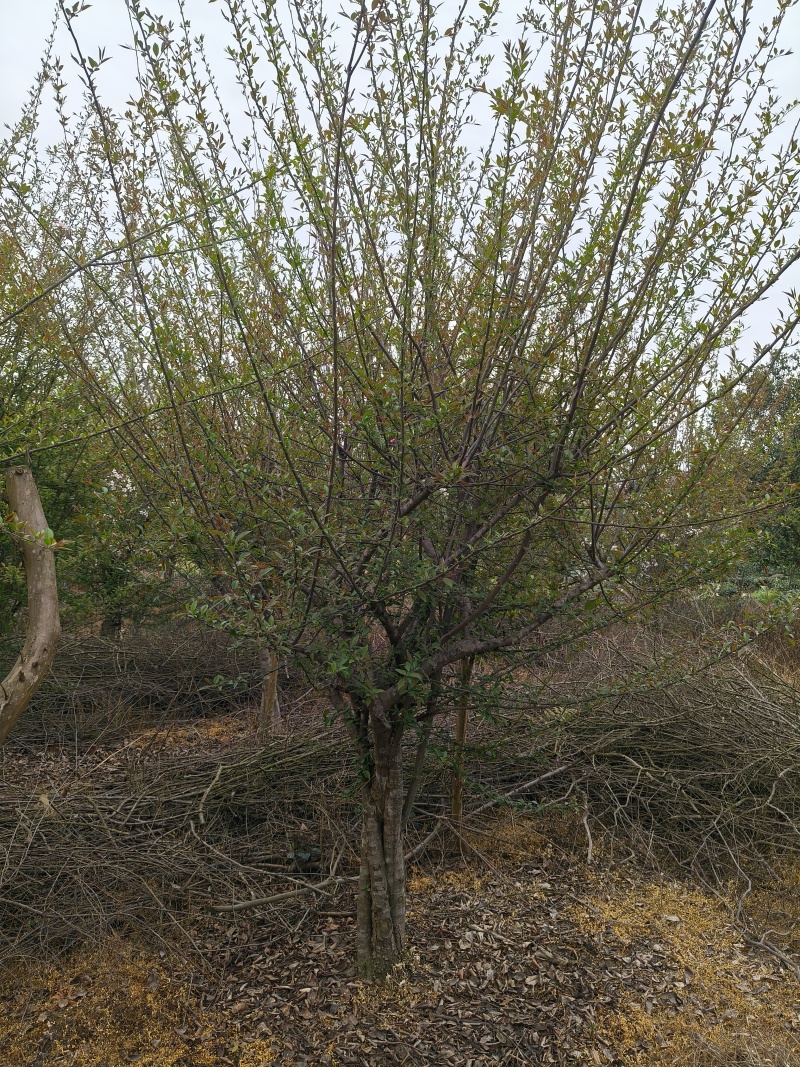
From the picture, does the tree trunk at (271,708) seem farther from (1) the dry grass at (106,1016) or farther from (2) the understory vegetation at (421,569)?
(1) the dry grass at (106,1016)

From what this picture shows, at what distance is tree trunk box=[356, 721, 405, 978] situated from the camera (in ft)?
10.8

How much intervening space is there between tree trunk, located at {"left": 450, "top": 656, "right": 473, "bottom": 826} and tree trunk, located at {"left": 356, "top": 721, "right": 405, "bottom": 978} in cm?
42

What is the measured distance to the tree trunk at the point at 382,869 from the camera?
3.29m

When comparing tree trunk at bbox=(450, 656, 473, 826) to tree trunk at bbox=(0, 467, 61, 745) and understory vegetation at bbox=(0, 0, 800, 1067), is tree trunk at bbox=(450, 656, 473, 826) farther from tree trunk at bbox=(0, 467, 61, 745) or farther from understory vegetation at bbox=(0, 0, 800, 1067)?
tree trunk at bbox=(0, 467, 61, 745)

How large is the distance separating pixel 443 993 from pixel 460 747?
3.34ft

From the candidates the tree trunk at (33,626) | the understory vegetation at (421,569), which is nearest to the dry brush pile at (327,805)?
the understory vegetation at (421,569)

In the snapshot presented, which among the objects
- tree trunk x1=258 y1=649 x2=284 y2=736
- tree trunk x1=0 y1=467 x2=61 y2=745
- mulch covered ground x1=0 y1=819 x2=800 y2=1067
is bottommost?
mulch covered ground x1=0 y1=819 x2=800 y2=1067

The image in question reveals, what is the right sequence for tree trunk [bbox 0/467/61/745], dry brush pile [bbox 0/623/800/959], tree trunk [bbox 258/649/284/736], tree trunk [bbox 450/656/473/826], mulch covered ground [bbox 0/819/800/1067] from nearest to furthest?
tree trunk [bbox 0/467/61/745], mulch covered ground [bbox 0/819/800/1067], tree trunk [bbox 450/656/473/826], dry brush pile [bbox 0/623/800/959], tree trunk [bbox 258/649/284/736]

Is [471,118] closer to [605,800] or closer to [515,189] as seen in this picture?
[515,189]

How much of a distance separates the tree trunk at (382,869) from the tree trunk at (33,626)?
5.22 feet

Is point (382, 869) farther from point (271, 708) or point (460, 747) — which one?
point (271, 708)

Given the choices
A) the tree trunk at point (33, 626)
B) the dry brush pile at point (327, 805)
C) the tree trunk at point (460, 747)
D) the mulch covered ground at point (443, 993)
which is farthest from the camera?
the dry brush pile at point (327, 805)

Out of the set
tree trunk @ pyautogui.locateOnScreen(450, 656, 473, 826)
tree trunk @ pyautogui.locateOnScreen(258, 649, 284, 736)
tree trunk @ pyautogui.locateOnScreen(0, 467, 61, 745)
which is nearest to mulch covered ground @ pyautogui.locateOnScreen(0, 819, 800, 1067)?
tree trunk @ pyautogui.locateOnScreen(450, 656, 473, 826)

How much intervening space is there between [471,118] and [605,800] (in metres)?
3.96
